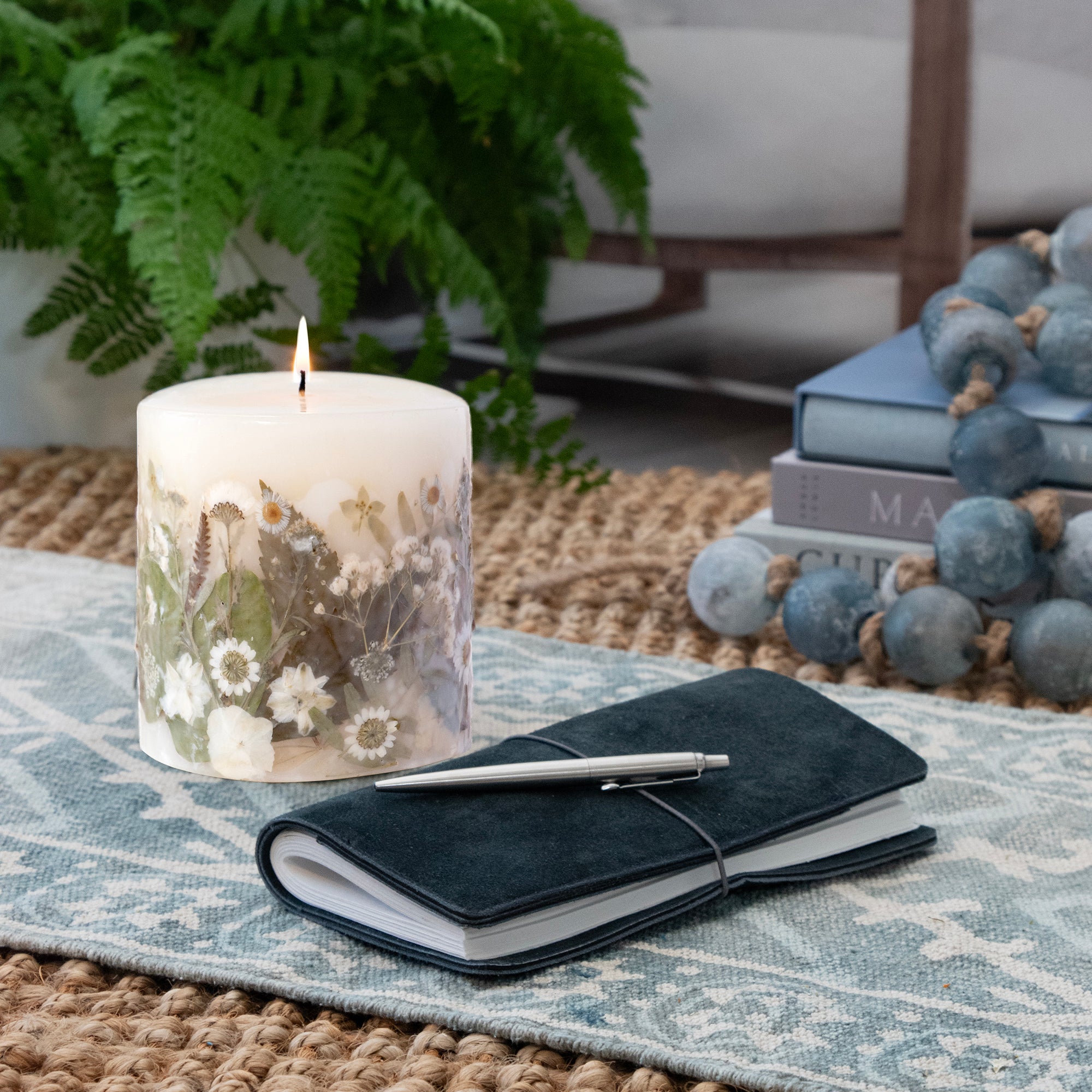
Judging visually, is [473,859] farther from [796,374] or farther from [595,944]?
[796,374]

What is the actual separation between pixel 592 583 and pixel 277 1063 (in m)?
0.64

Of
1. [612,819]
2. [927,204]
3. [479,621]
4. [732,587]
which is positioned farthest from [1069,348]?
[927,204]

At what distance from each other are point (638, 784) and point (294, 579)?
18 centimetres

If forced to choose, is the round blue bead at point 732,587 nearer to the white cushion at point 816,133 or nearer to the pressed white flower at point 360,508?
the pressed white flower at point 360,508

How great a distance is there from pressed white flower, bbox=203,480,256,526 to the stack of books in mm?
524

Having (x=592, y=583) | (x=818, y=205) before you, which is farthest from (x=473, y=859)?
(x=818, y=205)

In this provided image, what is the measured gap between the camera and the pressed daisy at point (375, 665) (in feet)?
2.04

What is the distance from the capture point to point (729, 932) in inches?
21.5

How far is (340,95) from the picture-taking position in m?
1.42

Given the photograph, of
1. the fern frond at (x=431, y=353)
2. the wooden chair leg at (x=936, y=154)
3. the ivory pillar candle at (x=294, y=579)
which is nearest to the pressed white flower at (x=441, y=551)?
the ivory pillar candle at (x=294, y=579)

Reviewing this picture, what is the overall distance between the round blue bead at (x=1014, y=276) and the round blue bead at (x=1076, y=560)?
0.86 feet

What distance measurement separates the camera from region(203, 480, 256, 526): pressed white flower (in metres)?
0.60

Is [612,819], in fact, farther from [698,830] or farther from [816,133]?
[816,133]

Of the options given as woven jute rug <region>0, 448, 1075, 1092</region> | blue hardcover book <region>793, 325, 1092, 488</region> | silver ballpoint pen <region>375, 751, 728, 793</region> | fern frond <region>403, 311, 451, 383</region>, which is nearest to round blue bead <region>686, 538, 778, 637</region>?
woven jute rug <region>0, 448, 1075, 1092</region>
